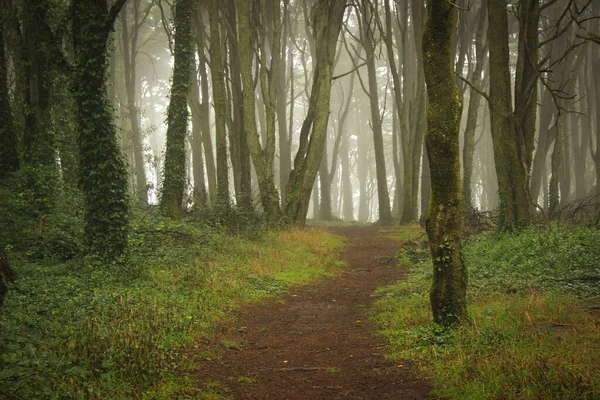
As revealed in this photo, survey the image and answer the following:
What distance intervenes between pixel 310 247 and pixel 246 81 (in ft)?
21.2

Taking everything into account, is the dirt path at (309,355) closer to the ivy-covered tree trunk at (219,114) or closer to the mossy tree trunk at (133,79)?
the ivy-covered tree trunk at (219,114)

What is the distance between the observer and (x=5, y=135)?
38.9ft

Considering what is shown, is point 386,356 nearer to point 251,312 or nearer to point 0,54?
point 251,312

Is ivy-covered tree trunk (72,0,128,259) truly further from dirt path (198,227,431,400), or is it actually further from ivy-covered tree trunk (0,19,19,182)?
ivy-covered tree trunk (0,19,19,182)

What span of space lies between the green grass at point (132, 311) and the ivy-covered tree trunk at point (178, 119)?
8.61 ft

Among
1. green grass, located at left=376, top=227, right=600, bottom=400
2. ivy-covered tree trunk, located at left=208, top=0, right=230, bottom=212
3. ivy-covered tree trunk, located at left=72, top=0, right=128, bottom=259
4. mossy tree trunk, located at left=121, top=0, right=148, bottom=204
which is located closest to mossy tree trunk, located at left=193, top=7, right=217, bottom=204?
ivy-covered tree trunk, located at left=208, top=0, right=230, bottom=212

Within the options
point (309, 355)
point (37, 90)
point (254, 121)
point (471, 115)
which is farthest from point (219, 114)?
point (309, 355)

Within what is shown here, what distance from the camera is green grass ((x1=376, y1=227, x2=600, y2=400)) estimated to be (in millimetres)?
3820

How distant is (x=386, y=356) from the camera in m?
5.19

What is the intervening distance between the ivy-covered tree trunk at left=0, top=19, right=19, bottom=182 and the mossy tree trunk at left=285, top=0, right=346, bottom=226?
8.75 metres

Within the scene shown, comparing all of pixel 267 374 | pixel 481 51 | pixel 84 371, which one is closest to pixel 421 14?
pixel 481 51

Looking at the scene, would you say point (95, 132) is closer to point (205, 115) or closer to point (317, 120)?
point (317, 120)

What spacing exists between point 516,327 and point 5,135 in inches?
513

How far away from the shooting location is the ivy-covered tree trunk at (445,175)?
547 cm
